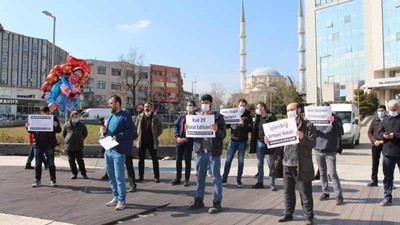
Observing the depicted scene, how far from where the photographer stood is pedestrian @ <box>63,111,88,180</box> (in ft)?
32.9

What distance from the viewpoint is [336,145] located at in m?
7.06

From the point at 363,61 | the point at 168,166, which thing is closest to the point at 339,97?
the point at 363,61

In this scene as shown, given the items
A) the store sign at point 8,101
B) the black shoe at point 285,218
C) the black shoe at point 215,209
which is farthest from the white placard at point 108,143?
the store sign at point 8,101

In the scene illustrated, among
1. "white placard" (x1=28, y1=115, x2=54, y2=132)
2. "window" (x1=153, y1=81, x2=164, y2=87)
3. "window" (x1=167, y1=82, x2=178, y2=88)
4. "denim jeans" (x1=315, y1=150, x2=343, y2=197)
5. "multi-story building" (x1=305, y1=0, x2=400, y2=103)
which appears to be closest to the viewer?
"denim jeans" (x1=315, y1=150, x2=343, y2=197)

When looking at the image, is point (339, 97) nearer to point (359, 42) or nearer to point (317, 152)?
A: point (359, 42)

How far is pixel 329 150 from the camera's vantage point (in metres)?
7.05

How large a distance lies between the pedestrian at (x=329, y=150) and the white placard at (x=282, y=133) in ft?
6.24

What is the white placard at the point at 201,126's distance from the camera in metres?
6.53

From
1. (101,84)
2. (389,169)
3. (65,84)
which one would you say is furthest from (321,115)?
(101,84)

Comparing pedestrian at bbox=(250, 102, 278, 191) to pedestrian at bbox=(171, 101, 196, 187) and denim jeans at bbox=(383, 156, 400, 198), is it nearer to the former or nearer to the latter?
pedestrian at bbox=(171, 101, 196, 187)

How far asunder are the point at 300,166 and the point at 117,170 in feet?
→ 11.1

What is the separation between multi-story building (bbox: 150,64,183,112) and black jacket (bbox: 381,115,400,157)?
3390 inches

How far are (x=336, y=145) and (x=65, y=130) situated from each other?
7602 mm

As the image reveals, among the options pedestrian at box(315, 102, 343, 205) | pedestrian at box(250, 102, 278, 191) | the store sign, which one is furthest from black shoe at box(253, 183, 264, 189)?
the store sign
